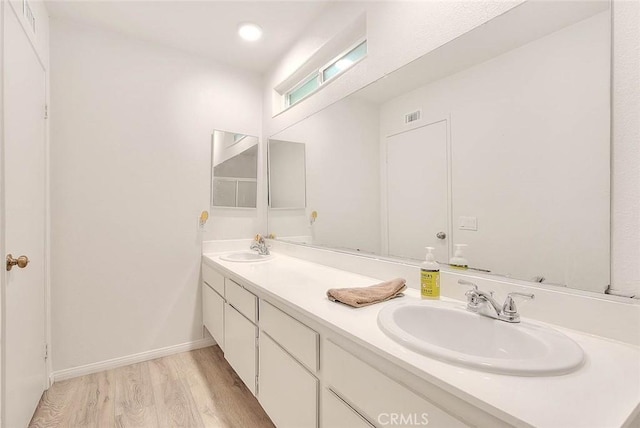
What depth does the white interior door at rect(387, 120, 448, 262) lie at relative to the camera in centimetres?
132

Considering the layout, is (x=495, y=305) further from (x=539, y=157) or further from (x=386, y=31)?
(x=386, y=31)

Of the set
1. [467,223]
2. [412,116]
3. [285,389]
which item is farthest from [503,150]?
[285,389]

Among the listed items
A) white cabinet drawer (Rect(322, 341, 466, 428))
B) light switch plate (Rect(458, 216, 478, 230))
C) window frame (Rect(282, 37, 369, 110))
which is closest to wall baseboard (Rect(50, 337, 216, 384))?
white cabinet drawer (Rect(322, 341, 466, 428))

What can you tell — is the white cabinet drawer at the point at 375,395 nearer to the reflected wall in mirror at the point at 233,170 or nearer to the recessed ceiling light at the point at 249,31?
the reflected wall in mirror at the point at 233,170

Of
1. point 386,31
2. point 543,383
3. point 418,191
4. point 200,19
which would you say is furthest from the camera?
point 200,19

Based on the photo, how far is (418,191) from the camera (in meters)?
1.43

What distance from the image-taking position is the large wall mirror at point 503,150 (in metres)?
0.91

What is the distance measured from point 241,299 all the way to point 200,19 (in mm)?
1990

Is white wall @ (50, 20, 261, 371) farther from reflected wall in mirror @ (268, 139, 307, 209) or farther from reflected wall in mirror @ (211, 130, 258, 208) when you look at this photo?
reflected wall in mirror @ (268, 139, 307, 209)

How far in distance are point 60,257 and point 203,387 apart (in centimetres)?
136

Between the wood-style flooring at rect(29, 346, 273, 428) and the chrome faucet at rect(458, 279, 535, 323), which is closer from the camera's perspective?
the chrome faucet at rect(458, 279, 535, 323)

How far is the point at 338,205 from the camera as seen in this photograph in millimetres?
1964

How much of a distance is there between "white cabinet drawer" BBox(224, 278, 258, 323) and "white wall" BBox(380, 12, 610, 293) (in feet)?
3.51

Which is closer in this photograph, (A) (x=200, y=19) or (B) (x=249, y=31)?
(A) (x=200, y=19)
